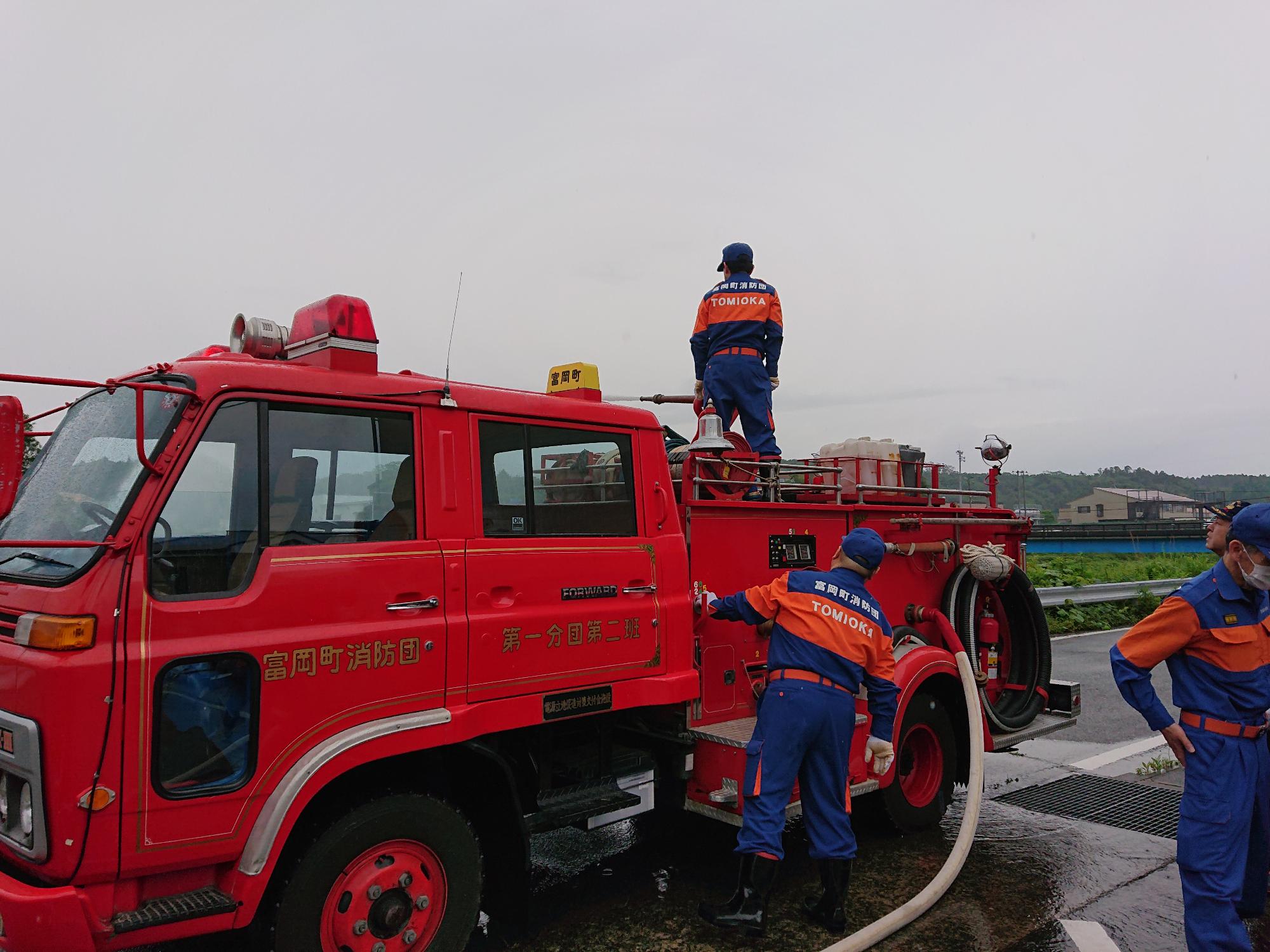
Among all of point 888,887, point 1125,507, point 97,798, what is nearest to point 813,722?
point 888,887

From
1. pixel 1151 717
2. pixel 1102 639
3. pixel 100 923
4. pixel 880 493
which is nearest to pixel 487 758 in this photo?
pixel 100 923

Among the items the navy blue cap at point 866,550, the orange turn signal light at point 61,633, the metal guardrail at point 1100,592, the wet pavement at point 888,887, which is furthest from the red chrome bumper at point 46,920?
the metal guardrail at point 1100,592

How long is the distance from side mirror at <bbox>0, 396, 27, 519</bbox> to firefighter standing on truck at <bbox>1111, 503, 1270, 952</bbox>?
4.09 m

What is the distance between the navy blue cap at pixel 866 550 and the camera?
455 cm

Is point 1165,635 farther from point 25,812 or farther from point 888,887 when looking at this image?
point 25,812

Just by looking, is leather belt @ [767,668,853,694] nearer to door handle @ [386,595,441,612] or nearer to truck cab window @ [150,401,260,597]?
door handle @ [386,595,441,612]

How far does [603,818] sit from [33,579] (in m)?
2.54

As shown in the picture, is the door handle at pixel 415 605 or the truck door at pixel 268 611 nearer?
the truck door at pixel 268 611

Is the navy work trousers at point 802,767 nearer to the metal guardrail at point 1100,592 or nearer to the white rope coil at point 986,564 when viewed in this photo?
the white rope coil at point 986,564

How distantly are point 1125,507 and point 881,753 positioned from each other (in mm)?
60757

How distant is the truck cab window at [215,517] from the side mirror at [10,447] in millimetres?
420

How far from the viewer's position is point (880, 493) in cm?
608

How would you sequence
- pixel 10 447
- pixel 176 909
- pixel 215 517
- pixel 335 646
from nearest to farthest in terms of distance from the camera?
pixel 10 447 → pixel 176 909 → pixel 215 517 → pixel 335 646

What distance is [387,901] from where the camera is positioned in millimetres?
3432
